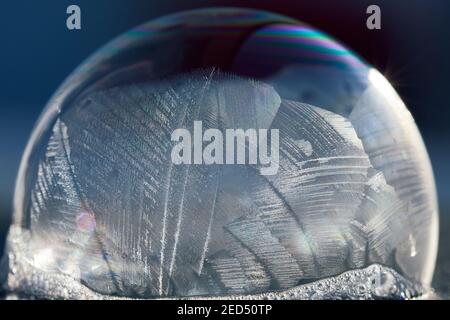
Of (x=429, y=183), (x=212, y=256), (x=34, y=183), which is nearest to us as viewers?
(x=212, y=256)

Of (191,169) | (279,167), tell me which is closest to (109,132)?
(191,169)

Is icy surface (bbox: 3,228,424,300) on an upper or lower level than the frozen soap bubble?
lower

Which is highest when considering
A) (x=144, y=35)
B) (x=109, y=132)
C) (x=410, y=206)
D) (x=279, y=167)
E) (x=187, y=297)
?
(x=144, y=35)

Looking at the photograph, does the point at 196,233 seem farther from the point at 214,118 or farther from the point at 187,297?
the point at 214,118

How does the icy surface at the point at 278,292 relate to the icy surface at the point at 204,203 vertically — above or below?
below

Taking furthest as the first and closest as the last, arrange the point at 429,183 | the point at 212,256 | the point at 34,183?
the point at 429,183 → the point at 34,183 → the point at 212,256

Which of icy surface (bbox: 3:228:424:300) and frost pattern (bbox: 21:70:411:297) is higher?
frost pattern (bbox: 21:70:411:297)

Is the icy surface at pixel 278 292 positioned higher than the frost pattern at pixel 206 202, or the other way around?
the frost pattern at pixel 206 202

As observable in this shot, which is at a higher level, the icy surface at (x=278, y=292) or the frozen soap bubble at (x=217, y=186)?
the frozen soap bubble at (x=217, y=186)

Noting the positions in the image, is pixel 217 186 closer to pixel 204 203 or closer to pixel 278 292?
pixel 204 203
